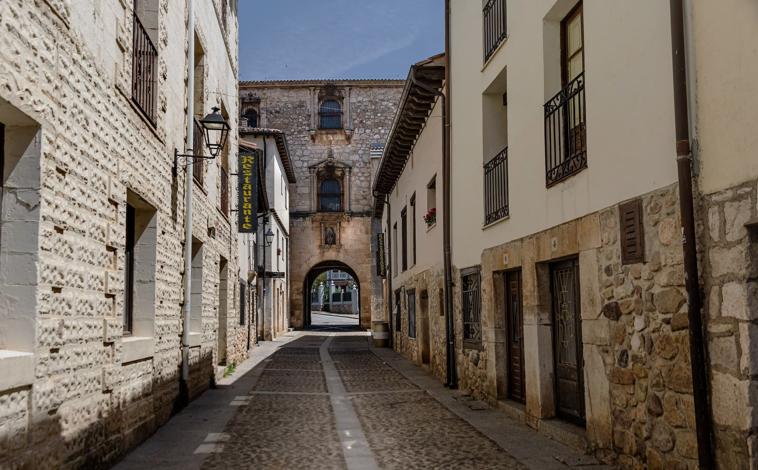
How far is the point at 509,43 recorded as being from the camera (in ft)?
28.1

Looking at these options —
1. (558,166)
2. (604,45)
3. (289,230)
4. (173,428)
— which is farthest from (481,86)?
(289,230)

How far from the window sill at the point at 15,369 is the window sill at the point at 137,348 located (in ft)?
6.69

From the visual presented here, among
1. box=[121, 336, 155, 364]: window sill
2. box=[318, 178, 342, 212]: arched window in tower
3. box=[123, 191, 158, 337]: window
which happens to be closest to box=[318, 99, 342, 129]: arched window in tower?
box=[318, 178, 342, 212]: arched window in tower

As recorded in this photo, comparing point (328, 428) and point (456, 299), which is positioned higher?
point (456, 299)

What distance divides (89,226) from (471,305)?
6.16 meters

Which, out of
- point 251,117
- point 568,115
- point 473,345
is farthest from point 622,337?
point 251,117

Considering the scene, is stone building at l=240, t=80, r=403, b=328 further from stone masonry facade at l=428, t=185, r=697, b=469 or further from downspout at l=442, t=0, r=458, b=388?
stone masonry facade at l=428, t=185, r=697, b=469

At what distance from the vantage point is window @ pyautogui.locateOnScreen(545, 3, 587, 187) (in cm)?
666

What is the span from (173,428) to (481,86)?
18.1 feet

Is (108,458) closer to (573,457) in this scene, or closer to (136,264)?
(136,264)

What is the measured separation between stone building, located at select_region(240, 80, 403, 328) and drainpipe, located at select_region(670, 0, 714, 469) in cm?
3147

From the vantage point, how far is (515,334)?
8789 mm

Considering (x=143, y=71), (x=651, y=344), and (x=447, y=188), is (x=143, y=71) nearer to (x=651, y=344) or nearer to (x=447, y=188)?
(x=651, y=344)

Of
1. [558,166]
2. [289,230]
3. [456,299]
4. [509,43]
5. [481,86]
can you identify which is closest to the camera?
[558,166]
